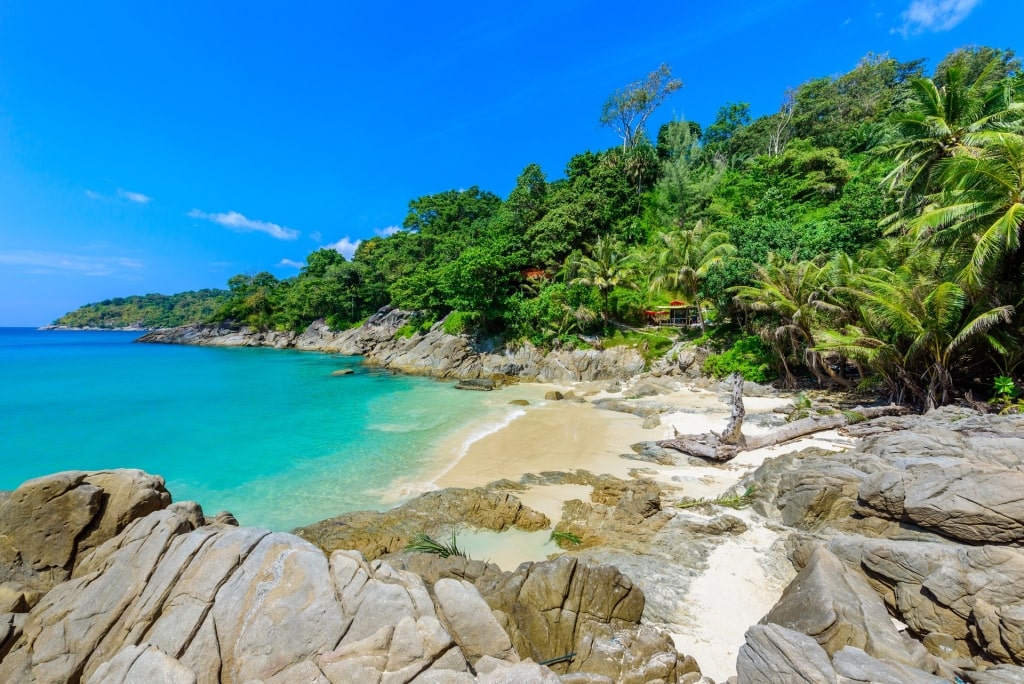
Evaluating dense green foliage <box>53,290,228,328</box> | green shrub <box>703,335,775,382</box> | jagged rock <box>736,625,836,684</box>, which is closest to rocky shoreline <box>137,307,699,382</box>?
green shrub <box>703,335,775,382</box>

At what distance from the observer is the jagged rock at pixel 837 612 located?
448 centimetres

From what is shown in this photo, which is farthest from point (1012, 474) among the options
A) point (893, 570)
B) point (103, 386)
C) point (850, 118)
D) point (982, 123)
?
point (850, 118)

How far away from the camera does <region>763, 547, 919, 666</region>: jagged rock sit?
4.48 m

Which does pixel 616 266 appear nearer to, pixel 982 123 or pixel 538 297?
pixel 538 297

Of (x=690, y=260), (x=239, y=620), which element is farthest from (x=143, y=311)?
(x=239, y=620)

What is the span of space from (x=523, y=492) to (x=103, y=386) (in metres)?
36.7

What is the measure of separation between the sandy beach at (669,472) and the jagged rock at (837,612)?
824 millimetres

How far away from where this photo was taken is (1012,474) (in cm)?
605

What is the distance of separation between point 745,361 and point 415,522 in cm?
2093

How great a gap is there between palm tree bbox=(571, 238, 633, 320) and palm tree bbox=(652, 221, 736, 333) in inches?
122

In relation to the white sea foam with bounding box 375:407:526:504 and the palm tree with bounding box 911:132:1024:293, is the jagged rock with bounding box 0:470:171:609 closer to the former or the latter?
the white sea foam with bounding box 375:407:526:504

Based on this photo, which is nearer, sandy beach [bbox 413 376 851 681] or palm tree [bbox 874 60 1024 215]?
sandy beach [bbox 413 376 851 681]

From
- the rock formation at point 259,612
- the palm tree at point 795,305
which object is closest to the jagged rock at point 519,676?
the rock formation at point 259,612

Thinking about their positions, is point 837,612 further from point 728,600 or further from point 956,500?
point 956,500
